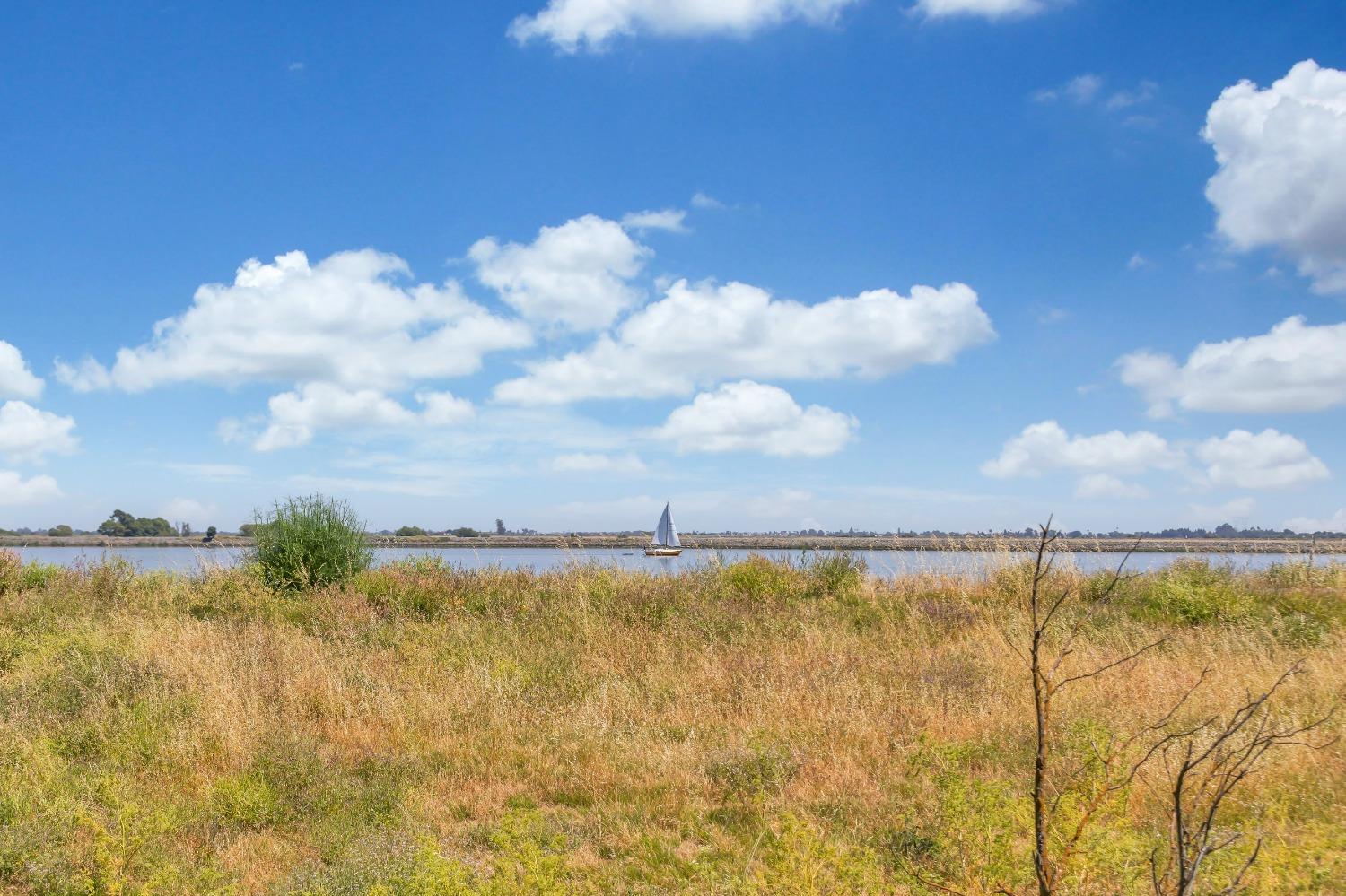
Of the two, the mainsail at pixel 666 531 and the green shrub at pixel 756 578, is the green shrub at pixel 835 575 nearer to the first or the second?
the green shrub at pixel 756 578

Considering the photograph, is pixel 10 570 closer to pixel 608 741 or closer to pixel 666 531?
pixel 608 741

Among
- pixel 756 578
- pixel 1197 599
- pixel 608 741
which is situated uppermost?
pixel 756 578

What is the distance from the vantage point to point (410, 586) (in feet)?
48.9

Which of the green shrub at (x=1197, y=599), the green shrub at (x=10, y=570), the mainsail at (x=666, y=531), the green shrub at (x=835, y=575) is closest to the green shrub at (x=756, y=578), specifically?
the green shrub at (x=835, y=575)

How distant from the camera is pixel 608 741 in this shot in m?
7.34

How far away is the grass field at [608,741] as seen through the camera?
4449 millimetres

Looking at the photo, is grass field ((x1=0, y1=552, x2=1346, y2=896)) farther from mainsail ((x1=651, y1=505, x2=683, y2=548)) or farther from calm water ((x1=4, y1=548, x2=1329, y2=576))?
mainsail ((x1=651, y1=505, x2=683, y2=548))

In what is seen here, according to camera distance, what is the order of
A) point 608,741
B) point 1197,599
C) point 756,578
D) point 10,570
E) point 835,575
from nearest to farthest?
point 608,741 < point 1197,599 < point 756,578 < point 835,575 < point 10,570

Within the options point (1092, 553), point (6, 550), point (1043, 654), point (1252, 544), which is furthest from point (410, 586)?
point (1252, 544)

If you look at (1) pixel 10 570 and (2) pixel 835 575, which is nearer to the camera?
(2) pixel 835 575

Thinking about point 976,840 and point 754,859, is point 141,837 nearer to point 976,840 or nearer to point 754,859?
point 754,859

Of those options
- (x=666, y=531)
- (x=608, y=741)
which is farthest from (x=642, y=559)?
(x=666, y=531)

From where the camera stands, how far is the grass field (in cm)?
445

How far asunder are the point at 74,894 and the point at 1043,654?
9435 mm
